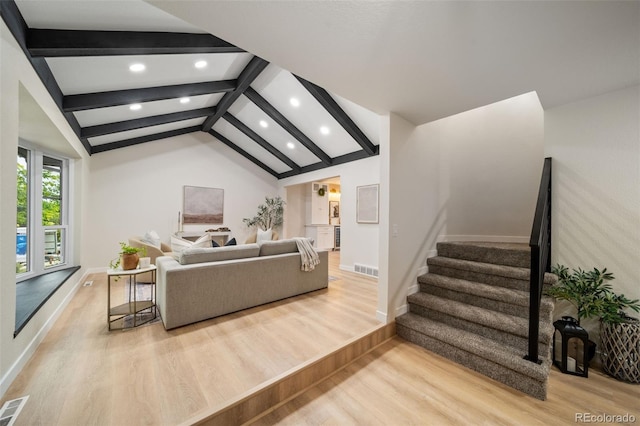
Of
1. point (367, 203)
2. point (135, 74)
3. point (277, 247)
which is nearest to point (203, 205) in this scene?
point (135, 74)

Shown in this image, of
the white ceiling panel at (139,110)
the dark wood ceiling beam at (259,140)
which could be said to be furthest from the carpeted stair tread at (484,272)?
the white ceiling panel at (139,110)

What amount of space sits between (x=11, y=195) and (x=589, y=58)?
162 inches

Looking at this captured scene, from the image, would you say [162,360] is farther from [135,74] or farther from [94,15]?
[135,74]

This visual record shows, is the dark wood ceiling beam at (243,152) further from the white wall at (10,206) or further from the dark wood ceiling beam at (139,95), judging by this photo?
the white wall at (10,206)

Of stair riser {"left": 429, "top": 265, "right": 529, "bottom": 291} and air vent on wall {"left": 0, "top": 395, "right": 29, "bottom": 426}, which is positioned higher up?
stair riser {"left": 429, "top": 265, "right": 529, "bottom": 291}

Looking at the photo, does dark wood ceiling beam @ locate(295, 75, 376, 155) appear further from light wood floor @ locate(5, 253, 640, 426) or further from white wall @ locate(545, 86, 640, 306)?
light wood floor @ locate(5, 253, 640, 426)

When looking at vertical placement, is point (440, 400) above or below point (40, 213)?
below

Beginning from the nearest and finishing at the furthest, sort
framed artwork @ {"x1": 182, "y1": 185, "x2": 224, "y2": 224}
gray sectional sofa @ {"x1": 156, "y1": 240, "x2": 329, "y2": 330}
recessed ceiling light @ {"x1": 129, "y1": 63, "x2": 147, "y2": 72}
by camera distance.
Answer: gray sectional sofa @ {"x1": 156, "y1": 240, "x2": 329, "y2": 330}, recessed ceiling light @ {"x1": 129, "y1": 63, "x2": 147, "y2": 72}, framed artwork @ {"x1": 182, "y1": 185, "x2": 224, "y2": 224}

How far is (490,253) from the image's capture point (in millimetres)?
2756

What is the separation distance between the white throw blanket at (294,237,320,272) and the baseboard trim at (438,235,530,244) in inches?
70.3

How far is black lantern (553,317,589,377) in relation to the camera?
1.90 metres

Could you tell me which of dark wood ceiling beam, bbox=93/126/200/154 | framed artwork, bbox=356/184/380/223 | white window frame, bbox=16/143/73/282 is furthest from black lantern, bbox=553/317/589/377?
dark wood ceiling beam, bbox=93/126/200/154

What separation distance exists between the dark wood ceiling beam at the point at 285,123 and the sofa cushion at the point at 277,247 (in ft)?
8.96

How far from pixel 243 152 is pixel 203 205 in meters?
1.92
